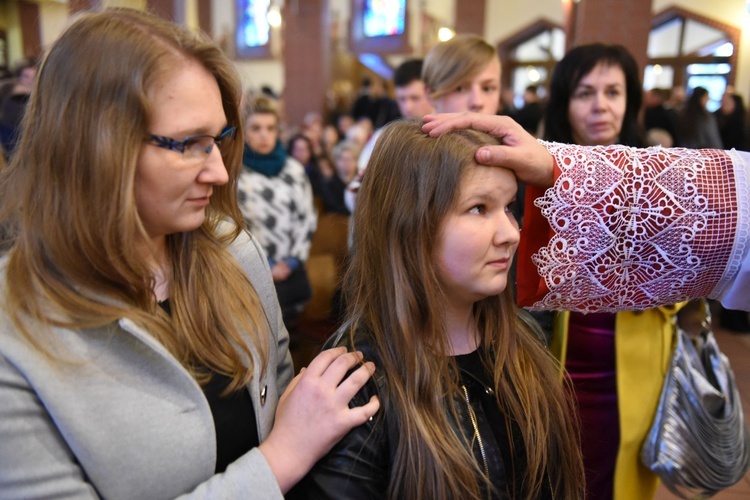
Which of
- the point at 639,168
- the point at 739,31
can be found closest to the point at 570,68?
the point at 639,168

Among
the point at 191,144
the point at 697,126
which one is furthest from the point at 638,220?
the point at 697,126

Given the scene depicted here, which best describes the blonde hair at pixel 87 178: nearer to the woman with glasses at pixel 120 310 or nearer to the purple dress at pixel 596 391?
the woman with glasses at pixel 120 310

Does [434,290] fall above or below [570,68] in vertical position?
below

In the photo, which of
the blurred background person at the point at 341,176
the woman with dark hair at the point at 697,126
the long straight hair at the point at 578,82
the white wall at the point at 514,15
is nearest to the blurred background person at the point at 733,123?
the woman with dark hair at the point at 697,126

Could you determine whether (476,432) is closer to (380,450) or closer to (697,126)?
(380,450)

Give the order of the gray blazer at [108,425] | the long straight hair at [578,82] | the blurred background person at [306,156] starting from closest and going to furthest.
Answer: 1. the gray blazer at [108,425]
2. the long straight hair at [578,82]
3. the blurred background person at [306,156]

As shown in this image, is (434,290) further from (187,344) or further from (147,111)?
(147,111)

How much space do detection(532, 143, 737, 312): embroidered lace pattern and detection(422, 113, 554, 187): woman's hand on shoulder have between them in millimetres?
47

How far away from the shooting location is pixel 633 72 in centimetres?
219

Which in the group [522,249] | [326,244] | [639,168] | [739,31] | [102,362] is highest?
[739,31]

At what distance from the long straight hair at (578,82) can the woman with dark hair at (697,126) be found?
4.51 meters

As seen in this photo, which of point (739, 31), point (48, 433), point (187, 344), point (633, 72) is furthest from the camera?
point (739, 31)

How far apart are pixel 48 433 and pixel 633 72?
214 cm

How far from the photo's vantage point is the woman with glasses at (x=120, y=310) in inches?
36.5
